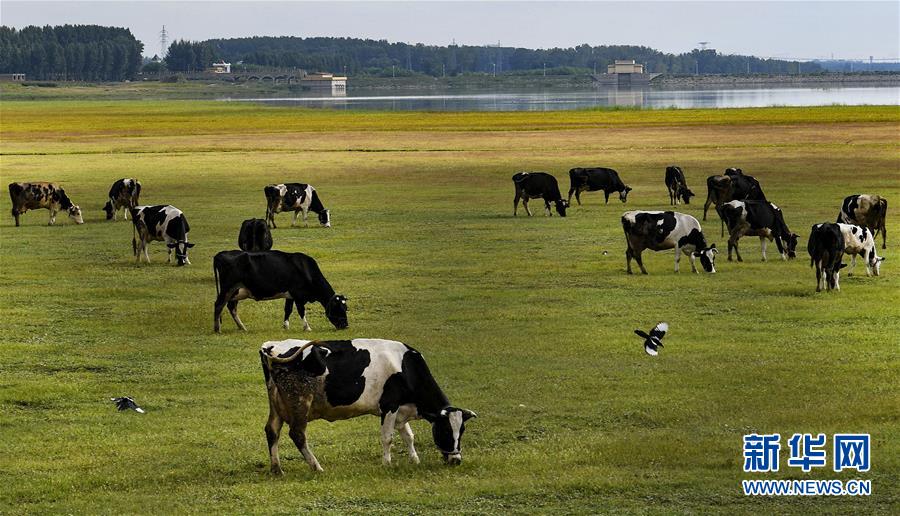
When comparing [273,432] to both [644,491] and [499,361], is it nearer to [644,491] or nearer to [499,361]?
[644,491]

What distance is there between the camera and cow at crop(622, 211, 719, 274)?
28.6 m

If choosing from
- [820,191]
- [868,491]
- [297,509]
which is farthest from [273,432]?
[820,191]

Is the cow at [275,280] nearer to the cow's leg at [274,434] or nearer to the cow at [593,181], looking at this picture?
the cow's leg at [274,434]

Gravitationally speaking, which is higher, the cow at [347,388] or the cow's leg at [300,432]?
the cow at [347,388]

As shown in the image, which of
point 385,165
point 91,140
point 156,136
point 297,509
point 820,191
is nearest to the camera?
point 297,509

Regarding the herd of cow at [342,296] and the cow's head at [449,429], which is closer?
the herd of cow at [342,296]

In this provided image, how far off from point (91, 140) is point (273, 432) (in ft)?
285

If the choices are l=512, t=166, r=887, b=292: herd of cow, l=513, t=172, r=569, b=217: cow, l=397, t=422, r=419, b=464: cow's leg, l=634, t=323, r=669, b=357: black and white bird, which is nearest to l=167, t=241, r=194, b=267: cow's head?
l=512, t=166, r=887, b=292: herd of cow

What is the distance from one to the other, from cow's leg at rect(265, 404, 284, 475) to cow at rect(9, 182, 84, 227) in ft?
98.2

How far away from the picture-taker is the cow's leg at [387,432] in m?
13.7

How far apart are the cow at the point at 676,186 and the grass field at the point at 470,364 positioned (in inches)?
34.4

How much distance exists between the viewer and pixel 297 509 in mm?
13016

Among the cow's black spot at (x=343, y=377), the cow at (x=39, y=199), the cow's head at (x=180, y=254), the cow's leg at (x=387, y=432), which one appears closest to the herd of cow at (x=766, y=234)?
the cow's head at (x=180, y=254)

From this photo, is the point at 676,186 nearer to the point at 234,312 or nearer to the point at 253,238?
the point at 253,238
